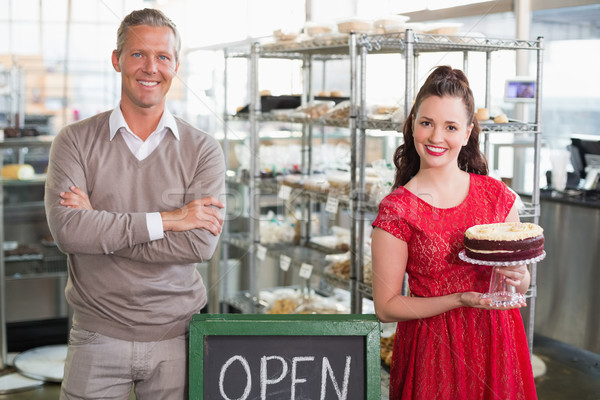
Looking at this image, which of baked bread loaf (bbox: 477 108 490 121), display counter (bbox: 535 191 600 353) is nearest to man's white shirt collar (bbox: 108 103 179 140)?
baked bread loaf (bbox: 477 108 490 121)

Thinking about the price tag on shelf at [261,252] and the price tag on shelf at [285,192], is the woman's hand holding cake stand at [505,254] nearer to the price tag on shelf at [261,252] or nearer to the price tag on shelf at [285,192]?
the price tag on shelf at [285,192]

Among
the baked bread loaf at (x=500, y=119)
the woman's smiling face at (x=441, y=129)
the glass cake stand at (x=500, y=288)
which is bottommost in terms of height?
the glass cake stand at (x=500, y=288)

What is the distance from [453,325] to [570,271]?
2798 mm

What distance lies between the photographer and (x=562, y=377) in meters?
4.14

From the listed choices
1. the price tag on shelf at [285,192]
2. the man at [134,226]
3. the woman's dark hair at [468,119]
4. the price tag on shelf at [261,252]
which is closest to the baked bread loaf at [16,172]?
the price tag on shelf at [261,252]

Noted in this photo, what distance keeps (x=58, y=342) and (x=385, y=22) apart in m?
3.08

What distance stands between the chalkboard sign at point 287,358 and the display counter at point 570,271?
2823 millimetres

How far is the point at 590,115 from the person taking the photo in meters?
4.88

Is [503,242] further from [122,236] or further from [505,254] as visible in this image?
[122,236]

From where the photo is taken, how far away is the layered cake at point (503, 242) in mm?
1702

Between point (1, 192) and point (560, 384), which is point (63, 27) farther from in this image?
point (560, 384)

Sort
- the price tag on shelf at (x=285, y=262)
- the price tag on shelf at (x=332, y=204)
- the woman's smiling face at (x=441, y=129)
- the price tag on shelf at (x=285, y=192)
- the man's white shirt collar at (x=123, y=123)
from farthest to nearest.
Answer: the price tag on shelf at (x=285, y=262), the price tag on shelf at (x=285, y=192), the price tag on shelf at (x=332, y=204), the man's white shirt collar at (x=123, y=123), the woman's smiling face at (x=441, y=129)

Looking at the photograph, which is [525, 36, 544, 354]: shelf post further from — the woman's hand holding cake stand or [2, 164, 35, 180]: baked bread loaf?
[2, 164, 35, 180]: baked bread loaf

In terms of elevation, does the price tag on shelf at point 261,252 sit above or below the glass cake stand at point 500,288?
below
